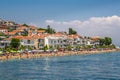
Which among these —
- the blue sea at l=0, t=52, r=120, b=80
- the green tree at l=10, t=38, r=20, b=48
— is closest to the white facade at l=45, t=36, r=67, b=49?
the green tree at l=10, t=38, r=20, b=48

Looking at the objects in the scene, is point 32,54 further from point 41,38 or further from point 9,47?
point 41,38

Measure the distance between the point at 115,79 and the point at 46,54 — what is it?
306 ft

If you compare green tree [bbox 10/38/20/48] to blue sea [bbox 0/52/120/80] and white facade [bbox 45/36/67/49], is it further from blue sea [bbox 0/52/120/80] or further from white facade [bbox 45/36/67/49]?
blue sea [bbox 0/52/120/80]

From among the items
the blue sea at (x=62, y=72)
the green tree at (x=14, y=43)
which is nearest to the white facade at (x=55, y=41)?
the green tree at (x=14, y=43)

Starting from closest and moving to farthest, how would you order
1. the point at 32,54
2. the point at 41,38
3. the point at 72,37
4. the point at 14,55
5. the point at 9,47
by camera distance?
1. the point at 14,55
2. the point at 32,54
3. the point at 9,47
4. the point at 41,38
5. the point at 72,37

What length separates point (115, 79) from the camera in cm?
5216

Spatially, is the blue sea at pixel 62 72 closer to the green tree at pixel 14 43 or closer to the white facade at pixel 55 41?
the green tree at pixel 14 43

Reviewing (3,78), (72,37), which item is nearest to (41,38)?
(72,37)

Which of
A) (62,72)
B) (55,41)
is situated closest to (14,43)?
(55,41)

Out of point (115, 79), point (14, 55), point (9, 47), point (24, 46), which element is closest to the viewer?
point (115, 79)

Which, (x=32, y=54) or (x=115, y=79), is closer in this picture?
(x=115, y=79)

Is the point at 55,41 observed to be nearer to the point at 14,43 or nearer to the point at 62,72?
the point at 14,43

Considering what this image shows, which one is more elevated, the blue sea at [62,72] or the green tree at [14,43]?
the green tree at [14,43]

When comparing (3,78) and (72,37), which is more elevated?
(72,37)
